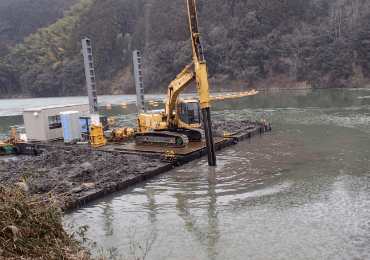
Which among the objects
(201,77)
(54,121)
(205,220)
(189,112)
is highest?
(201,77)

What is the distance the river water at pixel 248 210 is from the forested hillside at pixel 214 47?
3337 cm

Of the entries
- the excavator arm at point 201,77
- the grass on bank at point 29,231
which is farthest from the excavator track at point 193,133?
the grass on bank at point 29,231

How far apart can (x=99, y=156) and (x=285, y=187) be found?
25.3 feet

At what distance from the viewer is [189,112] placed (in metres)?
17.2

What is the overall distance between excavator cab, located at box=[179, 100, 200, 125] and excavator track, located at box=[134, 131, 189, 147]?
3.02 ft

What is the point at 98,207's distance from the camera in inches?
417

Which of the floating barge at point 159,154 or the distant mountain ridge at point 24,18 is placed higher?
the distant mountain ridge at point 24,18

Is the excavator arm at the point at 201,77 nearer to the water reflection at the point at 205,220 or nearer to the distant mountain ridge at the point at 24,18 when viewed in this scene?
the water reflection at the point at 205,220

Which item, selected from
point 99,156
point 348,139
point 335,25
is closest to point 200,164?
point 99,156

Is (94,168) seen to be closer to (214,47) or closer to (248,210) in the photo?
(248,210)

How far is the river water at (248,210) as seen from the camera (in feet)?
25.4

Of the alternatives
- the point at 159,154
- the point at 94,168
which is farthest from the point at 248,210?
the point at 159,154

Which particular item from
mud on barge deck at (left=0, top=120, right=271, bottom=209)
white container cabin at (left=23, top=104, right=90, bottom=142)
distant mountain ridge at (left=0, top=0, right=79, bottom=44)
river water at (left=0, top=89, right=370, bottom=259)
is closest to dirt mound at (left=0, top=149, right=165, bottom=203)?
mud on barge deck at (left=0, top=120, right=271, bottom=209)

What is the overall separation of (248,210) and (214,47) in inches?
2463
